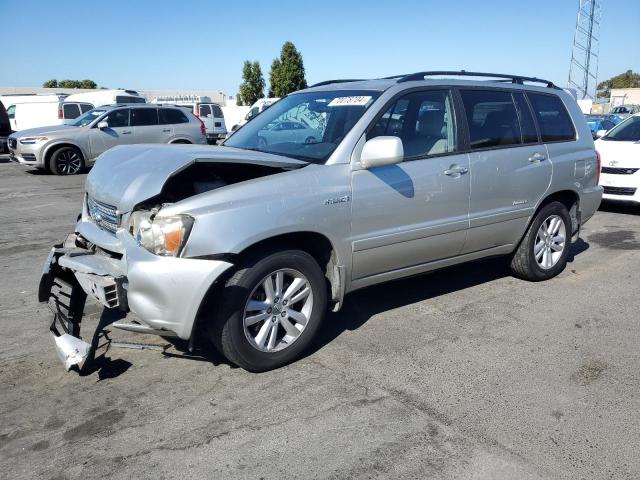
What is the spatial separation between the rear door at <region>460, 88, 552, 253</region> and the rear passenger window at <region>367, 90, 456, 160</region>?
8.2 inches

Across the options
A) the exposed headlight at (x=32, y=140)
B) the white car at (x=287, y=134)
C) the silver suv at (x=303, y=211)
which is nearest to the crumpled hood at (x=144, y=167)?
the silver suv at (x=303, y=211)

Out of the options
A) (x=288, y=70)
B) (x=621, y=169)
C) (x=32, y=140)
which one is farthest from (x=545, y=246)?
(x=288, y=70)

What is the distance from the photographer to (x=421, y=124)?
14.2ft

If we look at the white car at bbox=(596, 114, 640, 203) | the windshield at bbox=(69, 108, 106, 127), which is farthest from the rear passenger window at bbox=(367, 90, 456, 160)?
the windshield at bbox=(69, 108, 106, 127)

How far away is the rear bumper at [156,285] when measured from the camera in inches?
122

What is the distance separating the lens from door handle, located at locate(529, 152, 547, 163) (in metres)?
4.95

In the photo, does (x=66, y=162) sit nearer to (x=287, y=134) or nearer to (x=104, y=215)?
(x=287, y=134)

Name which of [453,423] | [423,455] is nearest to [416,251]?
[453,423]

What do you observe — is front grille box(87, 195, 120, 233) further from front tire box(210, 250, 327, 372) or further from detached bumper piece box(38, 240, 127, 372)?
front tire box(210, 250, 327, 372)

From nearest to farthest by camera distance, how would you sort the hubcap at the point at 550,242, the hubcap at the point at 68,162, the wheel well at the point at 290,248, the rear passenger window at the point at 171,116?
the wheel well at the point at 290,248, the hubcap at the point at 550,242, the hubcap at the point at 68,162, the rear passenger window at the point at 171,116

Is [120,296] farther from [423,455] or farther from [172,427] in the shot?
[423,455]

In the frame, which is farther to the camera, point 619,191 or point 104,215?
point 619,191

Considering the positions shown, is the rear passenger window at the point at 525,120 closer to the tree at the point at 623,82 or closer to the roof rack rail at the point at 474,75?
the roof rack rail at the point at 474,75

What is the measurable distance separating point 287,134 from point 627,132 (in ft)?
24.7
